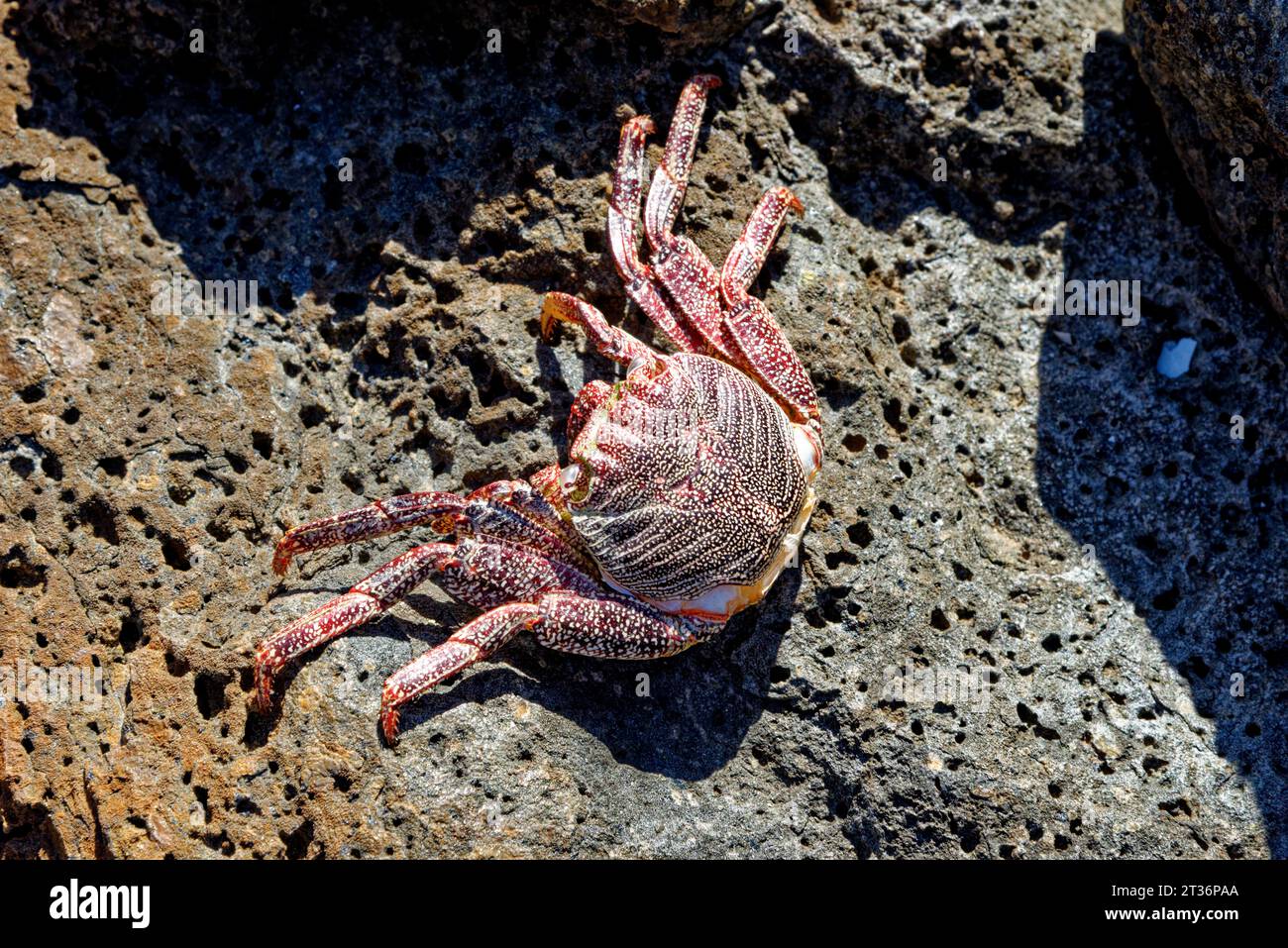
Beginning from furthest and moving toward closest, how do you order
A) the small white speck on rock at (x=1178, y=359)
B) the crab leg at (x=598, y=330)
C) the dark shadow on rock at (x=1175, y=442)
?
the small white speck on rock at (x=1178, y=359), the dark shadow on rock at (x=1175, y=442), the crab leg at (x=598, y=330)

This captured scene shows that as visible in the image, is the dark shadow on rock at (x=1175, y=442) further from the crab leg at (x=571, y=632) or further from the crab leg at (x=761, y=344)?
the crab leg at (x=571, y=632)

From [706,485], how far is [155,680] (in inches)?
86.8

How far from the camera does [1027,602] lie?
4938 mm

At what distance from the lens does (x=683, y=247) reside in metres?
4.97

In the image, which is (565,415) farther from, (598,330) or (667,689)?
(667,689)

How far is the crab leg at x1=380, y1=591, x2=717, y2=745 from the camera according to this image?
4.45 metres

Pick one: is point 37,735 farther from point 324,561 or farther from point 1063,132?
point 1063,132

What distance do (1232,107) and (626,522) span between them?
2.99 metres

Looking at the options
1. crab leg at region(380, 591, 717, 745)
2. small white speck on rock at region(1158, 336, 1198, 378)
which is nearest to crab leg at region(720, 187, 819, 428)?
crab leg at region(380, 591, 717, 745)

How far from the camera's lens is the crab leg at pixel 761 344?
16.0ft

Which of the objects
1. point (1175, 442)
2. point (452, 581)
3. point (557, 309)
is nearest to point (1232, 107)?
point (1175, 442)

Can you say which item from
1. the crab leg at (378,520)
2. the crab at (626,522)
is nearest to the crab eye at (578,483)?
the crab at (626,522)

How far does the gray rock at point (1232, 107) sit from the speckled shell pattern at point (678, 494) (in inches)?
91.0
